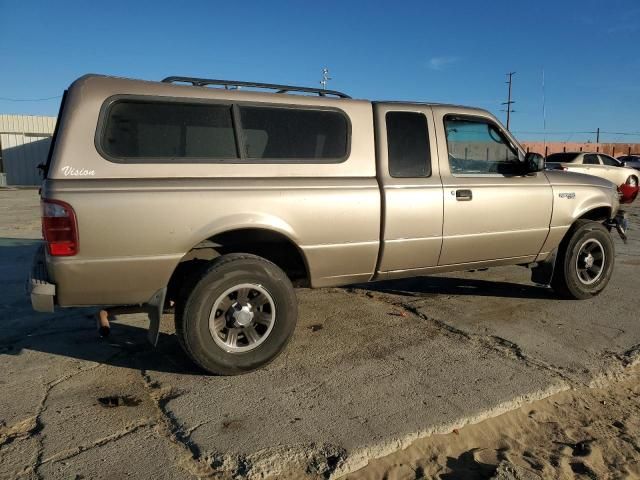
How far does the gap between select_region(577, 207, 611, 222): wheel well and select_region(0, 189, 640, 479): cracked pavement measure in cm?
91

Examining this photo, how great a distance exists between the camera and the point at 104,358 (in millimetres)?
3898

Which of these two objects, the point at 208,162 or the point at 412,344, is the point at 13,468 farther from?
the point at 412,344

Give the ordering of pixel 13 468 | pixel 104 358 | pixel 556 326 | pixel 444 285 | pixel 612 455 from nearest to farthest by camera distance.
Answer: pixel 13 468 → pixel 612 455 → pixel 104 358 → pixel 556 326 → pixel 444 285

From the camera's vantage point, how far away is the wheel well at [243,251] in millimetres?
3633

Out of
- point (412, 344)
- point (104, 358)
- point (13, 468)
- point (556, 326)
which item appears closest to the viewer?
point (13, 468)

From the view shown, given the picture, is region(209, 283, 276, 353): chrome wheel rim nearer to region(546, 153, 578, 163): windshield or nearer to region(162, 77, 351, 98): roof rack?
region(162, 77, 351, 98): roof rack

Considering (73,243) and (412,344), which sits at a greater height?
(73,243)

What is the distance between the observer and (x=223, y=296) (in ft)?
11.5

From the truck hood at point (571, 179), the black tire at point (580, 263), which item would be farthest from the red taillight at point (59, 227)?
the black tire at point (580, 263)

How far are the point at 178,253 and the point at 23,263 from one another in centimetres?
499

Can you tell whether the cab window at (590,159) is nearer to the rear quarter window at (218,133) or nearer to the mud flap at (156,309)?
the rear quarter window at (218,133)

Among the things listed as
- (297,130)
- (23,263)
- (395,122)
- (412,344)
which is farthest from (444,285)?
(23,263)

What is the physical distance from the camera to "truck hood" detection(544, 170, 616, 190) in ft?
16.9

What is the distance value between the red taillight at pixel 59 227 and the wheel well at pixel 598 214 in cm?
504
